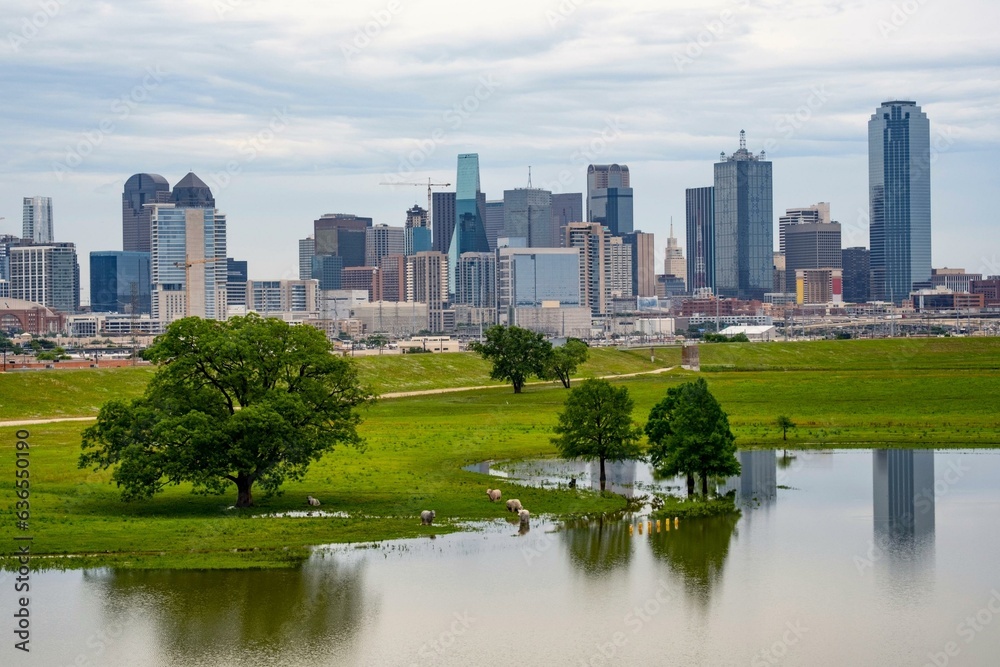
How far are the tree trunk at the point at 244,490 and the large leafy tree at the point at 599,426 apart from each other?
15716mm

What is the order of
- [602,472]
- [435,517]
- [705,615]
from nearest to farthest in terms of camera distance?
[705,615]
[435,517]
[602,472]

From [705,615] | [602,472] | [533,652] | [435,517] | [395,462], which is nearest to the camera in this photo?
[533,652]

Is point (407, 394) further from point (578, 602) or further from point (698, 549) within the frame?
point (578, 602)

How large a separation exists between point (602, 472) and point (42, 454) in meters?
32.7

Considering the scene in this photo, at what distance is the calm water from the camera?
37.8 metres

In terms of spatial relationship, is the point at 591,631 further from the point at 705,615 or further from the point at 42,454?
the point at 42,454

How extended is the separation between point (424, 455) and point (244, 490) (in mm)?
21764

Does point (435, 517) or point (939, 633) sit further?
point (435, 517)

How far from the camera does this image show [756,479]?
6994cm

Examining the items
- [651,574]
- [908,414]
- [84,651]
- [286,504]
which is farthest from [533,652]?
[908,414]

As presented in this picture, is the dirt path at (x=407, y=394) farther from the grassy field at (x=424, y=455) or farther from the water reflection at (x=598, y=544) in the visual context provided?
the water reflection at (x=598, y=544)

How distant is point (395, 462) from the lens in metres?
74.6

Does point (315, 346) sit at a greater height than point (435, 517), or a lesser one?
greater

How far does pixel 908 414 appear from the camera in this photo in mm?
100938
